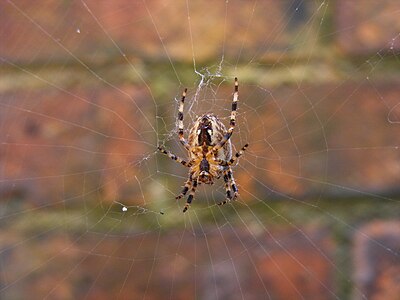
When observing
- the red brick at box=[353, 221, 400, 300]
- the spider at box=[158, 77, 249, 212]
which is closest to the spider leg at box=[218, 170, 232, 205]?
the spider at box=[158, 77, 249, 212]

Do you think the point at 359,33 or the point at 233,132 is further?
the point at 233,132

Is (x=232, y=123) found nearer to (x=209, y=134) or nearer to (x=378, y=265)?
(x=209, y=134)

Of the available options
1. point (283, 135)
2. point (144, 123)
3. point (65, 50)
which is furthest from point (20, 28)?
point (283, 135)

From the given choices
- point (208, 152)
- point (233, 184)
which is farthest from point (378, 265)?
point (208, 152)

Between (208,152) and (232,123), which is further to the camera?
(208,152)

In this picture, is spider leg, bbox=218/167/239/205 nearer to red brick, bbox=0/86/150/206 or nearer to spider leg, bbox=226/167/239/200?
spider leg, bbox=226/167/239/200

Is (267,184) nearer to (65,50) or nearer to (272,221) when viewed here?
(272,221)
